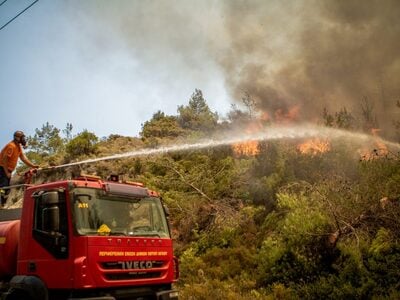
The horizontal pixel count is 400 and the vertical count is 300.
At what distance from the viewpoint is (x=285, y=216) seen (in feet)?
40.2

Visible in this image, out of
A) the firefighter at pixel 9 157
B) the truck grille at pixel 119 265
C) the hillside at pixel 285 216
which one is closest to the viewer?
the truck grille at pixel 119 265

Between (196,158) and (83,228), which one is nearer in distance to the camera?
(83,228)

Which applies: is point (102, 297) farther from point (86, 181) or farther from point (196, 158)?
point (196, 158)

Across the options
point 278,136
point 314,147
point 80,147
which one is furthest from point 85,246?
point 80,147

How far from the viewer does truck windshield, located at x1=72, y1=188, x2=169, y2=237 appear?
6.84m

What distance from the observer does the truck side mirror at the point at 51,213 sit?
682 cm

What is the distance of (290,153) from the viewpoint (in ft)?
50.3

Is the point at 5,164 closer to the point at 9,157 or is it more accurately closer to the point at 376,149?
the point at 9,157

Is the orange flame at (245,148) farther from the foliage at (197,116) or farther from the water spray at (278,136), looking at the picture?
the foliage at (197,116)

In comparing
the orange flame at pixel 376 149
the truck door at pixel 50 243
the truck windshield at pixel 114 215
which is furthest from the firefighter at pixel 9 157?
the orange flame at pixel 376 149

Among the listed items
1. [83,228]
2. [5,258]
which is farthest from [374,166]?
[5,258]

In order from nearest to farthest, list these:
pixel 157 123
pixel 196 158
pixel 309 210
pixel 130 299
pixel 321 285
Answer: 1. pixel 130 299
2. pixel 321 285
3. pixel 309 210
4. pixel 196 158
5. pixel 157 123

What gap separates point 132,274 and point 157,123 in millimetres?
23232

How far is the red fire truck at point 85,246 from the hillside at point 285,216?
3491mm
